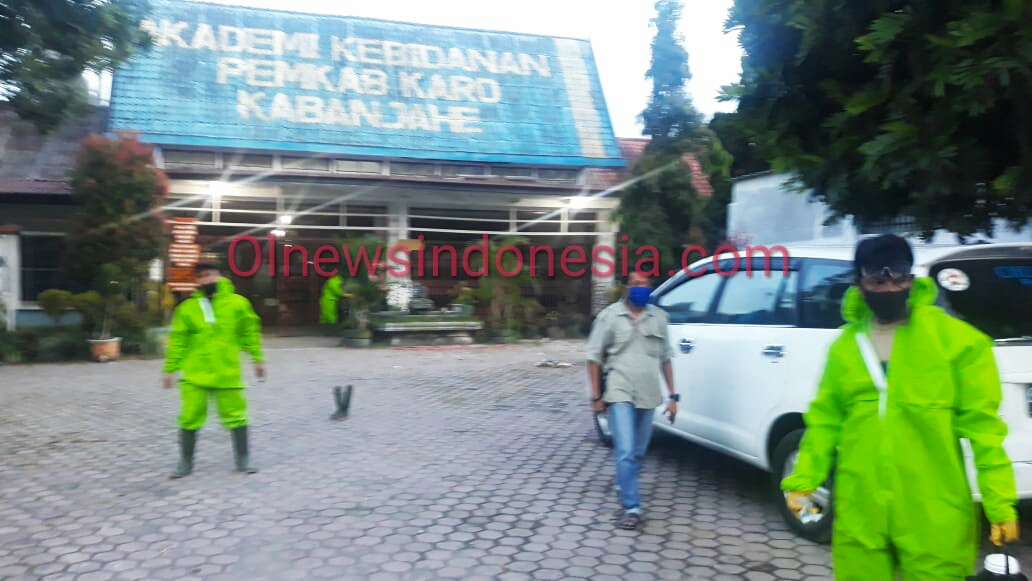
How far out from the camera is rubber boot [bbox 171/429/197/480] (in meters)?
6.22

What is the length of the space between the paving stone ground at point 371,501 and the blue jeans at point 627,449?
226mm

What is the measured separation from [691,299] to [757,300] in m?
0.86

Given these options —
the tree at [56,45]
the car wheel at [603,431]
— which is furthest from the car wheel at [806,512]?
the tree at [56,45]

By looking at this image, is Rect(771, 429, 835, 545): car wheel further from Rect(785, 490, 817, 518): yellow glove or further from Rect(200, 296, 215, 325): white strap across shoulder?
Rect(200, 296, 215, 325): white strap across shoulder

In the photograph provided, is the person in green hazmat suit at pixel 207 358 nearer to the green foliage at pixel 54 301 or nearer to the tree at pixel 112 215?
the tree at pixel 112 215

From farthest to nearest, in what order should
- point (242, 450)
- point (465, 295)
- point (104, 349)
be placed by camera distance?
point (465, 295)
point (104, 349)
point (242, 450)

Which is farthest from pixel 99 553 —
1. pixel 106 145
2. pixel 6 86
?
pixel 106 145

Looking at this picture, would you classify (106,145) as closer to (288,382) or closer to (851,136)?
(288,382)

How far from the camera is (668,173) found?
1736cm

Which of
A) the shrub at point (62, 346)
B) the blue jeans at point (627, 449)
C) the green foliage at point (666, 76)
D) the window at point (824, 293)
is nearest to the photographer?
the window at point (824, 293)

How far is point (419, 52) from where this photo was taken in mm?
21078

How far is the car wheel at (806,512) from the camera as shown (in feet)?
15.5

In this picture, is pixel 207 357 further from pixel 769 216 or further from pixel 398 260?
pixel 398 260

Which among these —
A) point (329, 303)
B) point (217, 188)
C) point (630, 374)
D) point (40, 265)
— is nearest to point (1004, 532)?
point (630, 374)
